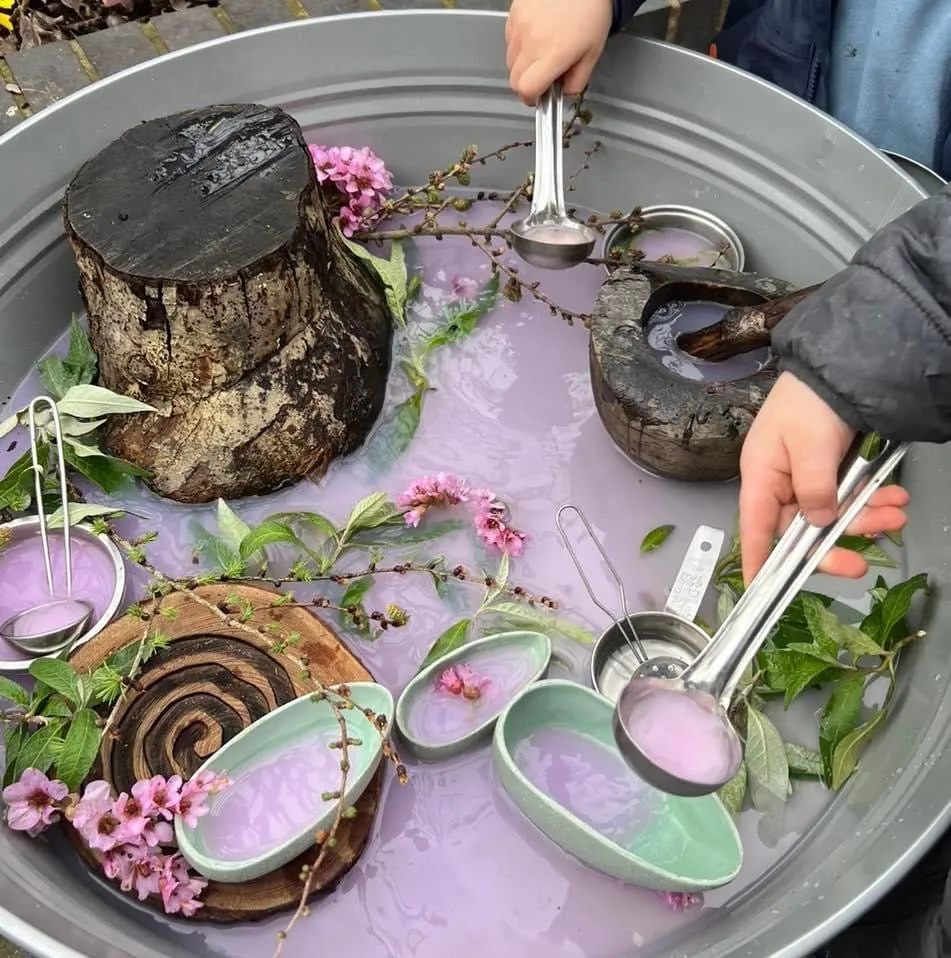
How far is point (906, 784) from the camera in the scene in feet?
3.13

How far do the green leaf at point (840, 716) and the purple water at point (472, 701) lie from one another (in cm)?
36

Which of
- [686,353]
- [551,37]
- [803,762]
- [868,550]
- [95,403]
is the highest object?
[551,37]

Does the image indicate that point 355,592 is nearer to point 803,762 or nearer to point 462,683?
point 462,683

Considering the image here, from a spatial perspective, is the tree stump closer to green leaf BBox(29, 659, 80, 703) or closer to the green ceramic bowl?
green leaf BBox(29, 659, 80, 703)

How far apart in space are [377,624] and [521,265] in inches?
27.9

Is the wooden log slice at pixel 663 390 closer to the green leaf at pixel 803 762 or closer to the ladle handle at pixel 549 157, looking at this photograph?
the ladle handle at pixel 549 157

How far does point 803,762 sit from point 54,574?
1.01m

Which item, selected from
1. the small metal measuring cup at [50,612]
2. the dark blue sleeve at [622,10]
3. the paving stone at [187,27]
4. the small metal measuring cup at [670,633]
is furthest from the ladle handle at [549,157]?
the paving stone at [187,27]

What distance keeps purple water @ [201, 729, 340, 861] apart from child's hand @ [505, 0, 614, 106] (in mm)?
982

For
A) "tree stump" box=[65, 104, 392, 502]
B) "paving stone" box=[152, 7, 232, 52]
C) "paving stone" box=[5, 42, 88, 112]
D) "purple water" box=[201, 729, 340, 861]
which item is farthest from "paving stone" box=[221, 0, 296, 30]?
"purple water" box=[201, 729, 340, 861]

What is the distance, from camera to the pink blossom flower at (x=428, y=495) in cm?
127

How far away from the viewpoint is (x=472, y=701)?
3.70 feet

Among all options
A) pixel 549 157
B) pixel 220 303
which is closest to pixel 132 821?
pixel 220 303

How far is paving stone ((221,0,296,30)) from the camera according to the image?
1.95 metres
